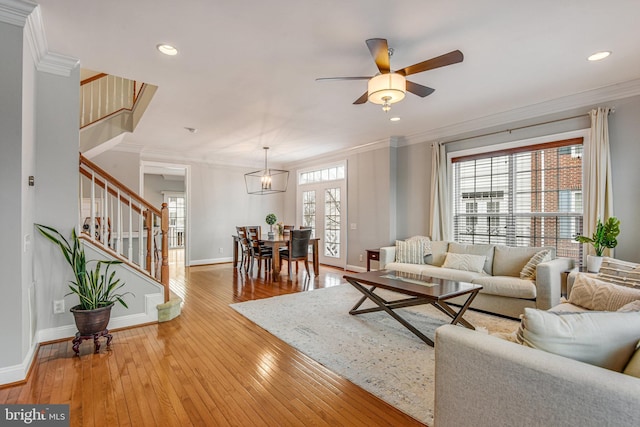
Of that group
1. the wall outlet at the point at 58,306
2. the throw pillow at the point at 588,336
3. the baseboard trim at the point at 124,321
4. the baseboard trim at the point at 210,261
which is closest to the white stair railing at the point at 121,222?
the baseboard trim at the point at 124,321

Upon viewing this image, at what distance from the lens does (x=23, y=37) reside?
2332 mm

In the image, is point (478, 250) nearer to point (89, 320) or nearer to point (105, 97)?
point (89, 320)

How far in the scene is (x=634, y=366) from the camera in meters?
1.17

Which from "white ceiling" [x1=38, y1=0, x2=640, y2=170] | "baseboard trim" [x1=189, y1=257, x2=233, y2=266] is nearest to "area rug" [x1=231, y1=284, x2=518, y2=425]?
"white ceiling" [x1=38, y1=0, x2=640, y2=170]

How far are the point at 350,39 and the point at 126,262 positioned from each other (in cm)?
312

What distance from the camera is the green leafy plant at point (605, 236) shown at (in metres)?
3.39

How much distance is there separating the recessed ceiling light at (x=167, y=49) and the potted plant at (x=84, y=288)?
190 centimetres

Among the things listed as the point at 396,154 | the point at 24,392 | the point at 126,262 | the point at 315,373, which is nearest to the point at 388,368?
the point at 315,373

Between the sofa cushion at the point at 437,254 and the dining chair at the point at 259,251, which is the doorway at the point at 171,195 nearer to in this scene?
the dining chair at the point at 259,251

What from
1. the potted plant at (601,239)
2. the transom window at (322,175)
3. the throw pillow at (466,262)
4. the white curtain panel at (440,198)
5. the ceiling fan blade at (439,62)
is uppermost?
the ceiling fan blade at (439,62)

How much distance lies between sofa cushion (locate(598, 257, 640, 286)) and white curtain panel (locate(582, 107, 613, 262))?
33.2 inches

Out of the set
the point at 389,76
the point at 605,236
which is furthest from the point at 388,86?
the point at 605,236

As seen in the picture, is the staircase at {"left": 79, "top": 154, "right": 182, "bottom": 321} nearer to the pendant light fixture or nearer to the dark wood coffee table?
the dark wood coffee table

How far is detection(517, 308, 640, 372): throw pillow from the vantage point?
4.14 feet
